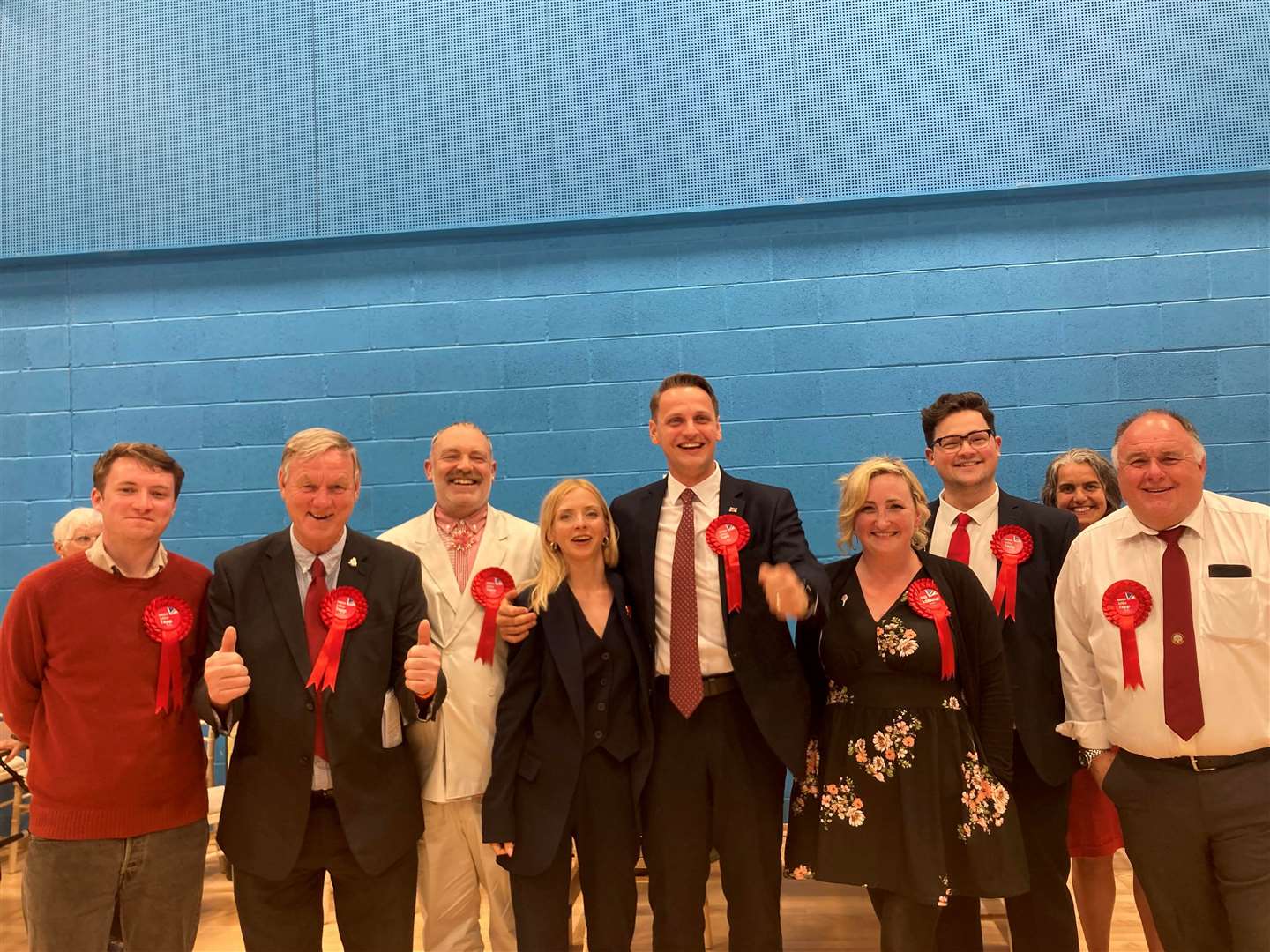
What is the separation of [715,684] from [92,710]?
1.50m

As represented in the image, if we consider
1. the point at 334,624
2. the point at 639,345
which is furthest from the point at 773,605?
the point at 639,345

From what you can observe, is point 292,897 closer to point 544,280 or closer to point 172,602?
point 172,602

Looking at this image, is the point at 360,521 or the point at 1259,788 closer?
the point at 1259,788

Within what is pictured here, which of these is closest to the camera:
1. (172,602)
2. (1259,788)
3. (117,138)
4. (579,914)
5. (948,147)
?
(1259,788)

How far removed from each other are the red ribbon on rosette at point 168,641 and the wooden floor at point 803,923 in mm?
1557

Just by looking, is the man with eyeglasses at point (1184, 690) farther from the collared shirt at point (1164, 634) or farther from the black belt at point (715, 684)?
the black belt at point (715, 684)

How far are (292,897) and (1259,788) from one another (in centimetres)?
228

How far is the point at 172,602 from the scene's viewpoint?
2.19 metres

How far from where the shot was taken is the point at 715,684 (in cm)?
232

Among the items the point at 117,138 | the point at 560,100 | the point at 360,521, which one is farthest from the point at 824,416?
the point at 117,138

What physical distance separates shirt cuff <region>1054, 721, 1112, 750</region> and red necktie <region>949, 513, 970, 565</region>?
52 centimetres

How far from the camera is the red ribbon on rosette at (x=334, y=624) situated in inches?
83.3

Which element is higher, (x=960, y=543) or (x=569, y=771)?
(x=960, y=543)

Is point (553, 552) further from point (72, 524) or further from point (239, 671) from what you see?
point (72, 524)
